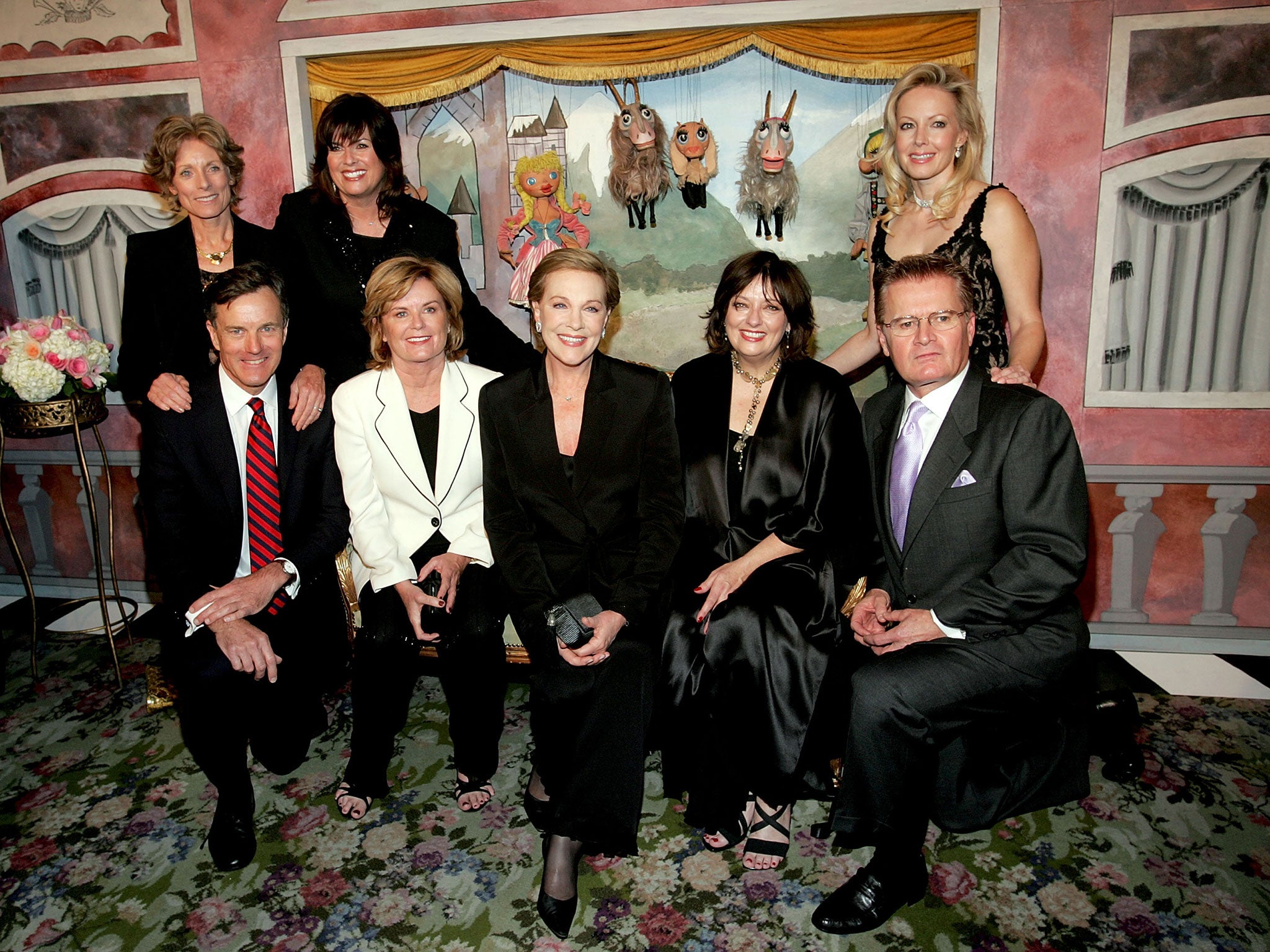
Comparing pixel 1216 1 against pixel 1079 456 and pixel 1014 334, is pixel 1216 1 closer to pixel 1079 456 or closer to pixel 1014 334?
pixel 1014 334

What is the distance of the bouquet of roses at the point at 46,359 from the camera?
349 cm

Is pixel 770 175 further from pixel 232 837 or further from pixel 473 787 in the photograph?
pixel 232 837

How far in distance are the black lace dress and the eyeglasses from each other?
510 millimetres

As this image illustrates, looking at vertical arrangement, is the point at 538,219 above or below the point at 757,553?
above

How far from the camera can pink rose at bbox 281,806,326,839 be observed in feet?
8.90

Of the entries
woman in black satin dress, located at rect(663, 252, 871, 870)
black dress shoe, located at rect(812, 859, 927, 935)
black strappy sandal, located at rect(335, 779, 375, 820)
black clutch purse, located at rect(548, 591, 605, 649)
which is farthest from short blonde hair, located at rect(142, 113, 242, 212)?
black dress shoe, located at rect(812, 859, 927, 935)

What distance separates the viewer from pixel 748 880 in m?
2.47

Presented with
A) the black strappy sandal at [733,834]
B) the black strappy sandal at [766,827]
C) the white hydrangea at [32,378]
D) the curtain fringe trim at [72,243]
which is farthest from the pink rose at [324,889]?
the curtain fringe trim at [72,243]

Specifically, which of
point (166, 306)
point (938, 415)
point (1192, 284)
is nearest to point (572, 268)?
point (938, 415)

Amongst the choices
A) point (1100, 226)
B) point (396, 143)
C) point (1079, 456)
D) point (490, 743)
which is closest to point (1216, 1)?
point (1100, 226)

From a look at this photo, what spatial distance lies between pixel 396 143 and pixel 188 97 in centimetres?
181

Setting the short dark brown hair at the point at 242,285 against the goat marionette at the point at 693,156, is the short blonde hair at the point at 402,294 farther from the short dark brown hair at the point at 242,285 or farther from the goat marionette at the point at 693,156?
the goat marionette at the point at 693,156

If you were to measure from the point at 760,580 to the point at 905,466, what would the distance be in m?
0.56

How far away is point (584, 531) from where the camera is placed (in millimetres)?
2713
